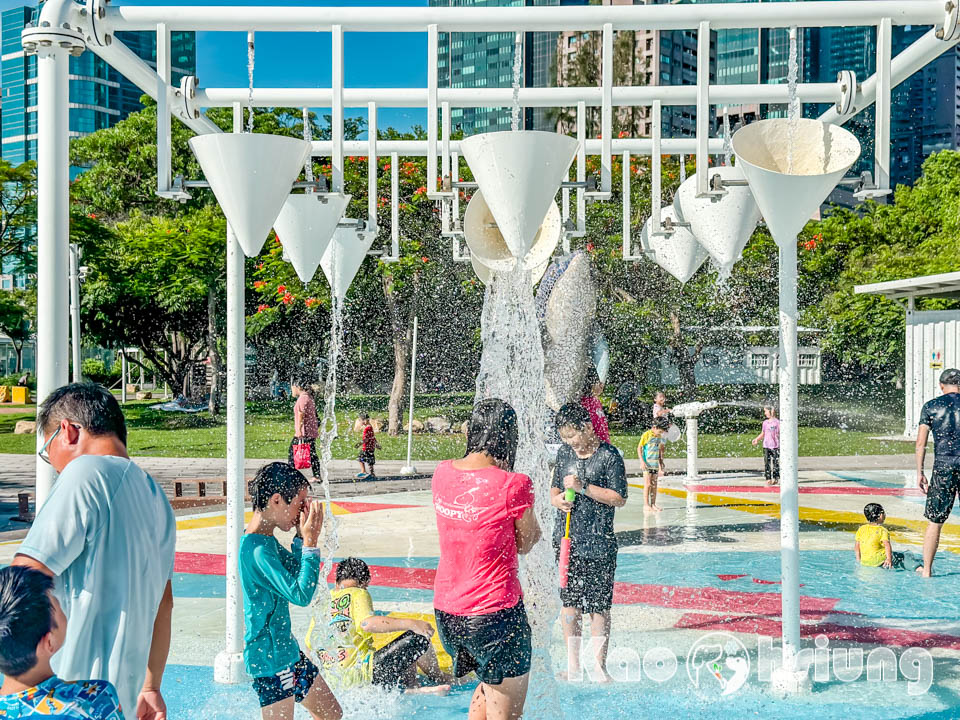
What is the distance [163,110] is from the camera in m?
3.91

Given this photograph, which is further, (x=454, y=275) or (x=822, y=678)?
(x=454, y=275)

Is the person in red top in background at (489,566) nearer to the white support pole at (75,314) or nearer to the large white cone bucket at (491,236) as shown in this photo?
the large white cone bucket at (491,236)

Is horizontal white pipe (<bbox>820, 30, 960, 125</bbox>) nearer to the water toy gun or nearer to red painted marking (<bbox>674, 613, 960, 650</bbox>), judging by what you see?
the water toy gun

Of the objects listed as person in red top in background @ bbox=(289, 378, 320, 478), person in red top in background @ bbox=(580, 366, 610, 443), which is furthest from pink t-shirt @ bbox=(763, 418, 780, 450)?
person in red top in background @ bbox=(580, 366, 610, 443)

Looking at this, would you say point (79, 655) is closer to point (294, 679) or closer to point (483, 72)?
point (294, 679)

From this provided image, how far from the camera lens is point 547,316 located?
66.5 ft

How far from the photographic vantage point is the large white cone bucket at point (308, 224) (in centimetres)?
437

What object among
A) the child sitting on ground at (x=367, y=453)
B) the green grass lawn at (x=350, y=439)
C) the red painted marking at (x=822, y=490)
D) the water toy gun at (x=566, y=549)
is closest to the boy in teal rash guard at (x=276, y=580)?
the water toy gun at (x=566, y=549)

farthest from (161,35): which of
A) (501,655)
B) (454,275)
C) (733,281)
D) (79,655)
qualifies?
(733,281)

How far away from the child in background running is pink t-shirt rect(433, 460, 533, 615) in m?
10.3

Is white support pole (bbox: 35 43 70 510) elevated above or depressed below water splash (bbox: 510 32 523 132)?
below

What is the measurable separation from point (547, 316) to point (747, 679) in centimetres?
1543

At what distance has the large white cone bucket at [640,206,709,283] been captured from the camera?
5.82 m

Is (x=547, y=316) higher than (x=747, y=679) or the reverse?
higher
